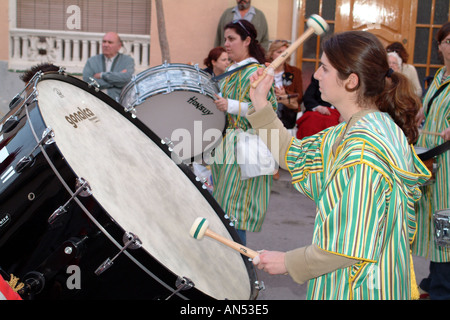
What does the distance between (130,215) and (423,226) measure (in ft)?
7.10

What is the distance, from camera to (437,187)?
3.11 metres

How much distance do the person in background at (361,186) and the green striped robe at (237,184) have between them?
1372mm

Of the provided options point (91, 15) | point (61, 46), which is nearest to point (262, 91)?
point (61, 46)

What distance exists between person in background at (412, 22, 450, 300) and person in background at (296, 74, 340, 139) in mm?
2291

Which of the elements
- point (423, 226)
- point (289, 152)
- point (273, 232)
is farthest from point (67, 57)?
point (289, 152)

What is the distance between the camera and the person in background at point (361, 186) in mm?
1403

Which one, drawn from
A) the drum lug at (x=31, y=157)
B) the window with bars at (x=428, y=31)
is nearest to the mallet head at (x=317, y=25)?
the drum lug at (x=31, y=157)

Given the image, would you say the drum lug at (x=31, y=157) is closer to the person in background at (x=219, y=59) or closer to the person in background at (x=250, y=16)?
the person in background at (x=219, y=59)

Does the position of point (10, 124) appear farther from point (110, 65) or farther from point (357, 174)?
point (110, 65)

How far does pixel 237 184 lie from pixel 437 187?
45.3 inches

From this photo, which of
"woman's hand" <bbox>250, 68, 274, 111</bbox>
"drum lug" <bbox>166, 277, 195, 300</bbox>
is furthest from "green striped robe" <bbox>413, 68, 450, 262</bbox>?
"drum lug" <bbox>166, 277, 195, 300</bbox>
